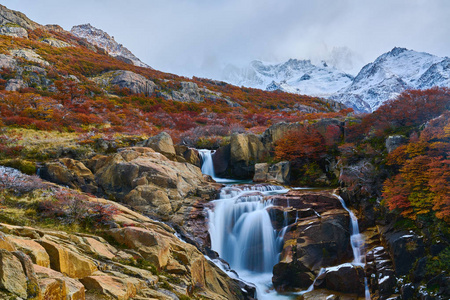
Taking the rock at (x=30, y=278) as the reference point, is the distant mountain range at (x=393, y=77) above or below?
above

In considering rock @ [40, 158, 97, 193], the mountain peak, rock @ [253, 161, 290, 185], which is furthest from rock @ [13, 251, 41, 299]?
the mountain peak

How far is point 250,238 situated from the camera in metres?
15.6

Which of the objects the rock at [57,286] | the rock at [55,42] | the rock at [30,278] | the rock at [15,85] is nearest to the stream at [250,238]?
the rock at [57,286]

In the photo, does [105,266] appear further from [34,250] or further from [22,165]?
[22,165]

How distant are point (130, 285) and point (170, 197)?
10740 millimetres

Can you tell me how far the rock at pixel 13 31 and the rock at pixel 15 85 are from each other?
23016mm

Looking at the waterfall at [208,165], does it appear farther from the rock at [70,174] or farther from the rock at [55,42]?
the rock at [55,42]

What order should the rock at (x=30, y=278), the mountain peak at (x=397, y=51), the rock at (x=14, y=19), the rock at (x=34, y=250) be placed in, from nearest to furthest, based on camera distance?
the rock at (x=30, y=278) < the rock at (x=34, y=250) < the rock at (x=14, y=19) < the mountain peak at (x=397, y=51)

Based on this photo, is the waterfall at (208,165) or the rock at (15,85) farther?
the rock at (15,85)

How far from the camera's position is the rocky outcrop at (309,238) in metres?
13.3

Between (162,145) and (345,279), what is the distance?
1553cm

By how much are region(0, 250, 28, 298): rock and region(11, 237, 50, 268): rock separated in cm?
142

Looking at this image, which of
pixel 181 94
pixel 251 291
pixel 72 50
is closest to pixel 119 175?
pixel 251 291

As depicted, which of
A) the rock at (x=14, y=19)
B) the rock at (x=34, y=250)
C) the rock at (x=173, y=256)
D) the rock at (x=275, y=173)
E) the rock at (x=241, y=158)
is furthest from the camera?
the rock at (x=14, y=19)
